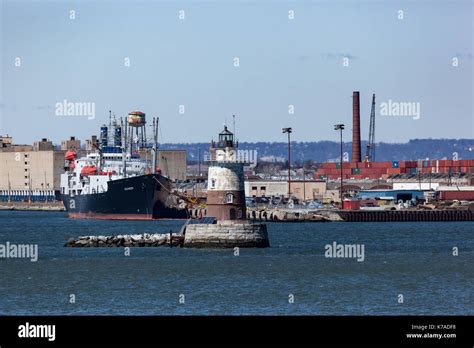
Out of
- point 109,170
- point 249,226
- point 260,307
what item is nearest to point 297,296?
point 260,307

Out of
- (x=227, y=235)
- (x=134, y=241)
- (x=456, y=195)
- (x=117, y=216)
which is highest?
(x=456, y=195)

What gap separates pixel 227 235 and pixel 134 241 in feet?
36.5

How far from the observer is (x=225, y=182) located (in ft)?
232

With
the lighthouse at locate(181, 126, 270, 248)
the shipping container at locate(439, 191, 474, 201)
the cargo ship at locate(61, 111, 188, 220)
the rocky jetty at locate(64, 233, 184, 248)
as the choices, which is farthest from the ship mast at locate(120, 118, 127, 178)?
the lighthouse at locate(181, 126, 270, 248)
